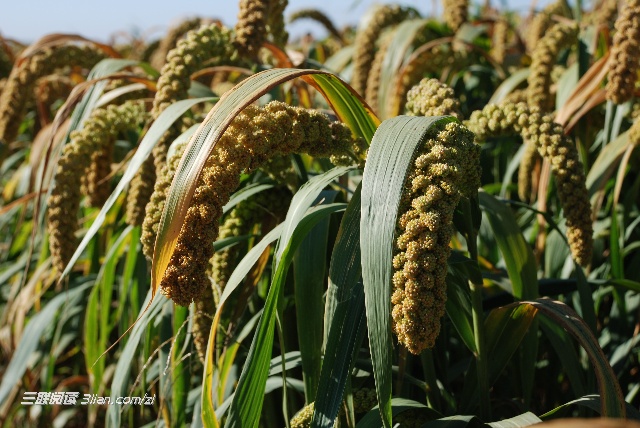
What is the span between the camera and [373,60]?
10.9 feet

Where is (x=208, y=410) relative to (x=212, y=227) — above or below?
below

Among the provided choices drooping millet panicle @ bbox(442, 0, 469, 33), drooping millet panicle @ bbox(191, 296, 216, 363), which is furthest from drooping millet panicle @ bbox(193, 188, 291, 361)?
drooping millet panicle @ bbox(442, 0, 469, 33)

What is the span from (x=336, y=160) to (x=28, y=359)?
1.58m

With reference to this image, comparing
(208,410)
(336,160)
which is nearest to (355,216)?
(336,160)

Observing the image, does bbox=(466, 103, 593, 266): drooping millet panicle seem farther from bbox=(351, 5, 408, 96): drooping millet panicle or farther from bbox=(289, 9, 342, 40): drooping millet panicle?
bbox=(289, 9, 342, 40): drooping millet panicle

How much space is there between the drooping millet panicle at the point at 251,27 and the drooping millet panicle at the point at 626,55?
0.90 meters

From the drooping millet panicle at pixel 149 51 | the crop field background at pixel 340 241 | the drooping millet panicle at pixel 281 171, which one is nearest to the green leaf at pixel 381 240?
the crop field background at pixel 340 241

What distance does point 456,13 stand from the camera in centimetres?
330

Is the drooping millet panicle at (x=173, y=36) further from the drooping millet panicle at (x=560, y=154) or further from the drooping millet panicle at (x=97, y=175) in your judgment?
the drooping millet panicle at (x=560, y=154)

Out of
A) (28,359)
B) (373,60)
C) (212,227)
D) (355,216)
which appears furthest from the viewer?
(373,60)

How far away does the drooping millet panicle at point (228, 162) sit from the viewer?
1.17 metres

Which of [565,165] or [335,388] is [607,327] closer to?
[565,165]

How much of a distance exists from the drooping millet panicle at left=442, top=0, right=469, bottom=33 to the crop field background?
1 centimetres

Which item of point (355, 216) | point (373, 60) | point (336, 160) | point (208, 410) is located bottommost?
point (208, 410)
